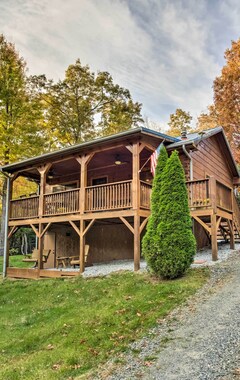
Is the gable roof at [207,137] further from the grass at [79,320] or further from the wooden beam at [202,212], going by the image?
the grass at [79,320]

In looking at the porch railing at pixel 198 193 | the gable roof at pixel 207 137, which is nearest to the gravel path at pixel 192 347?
the porch railing at pixel 198 193

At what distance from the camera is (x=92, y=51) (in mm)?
21562

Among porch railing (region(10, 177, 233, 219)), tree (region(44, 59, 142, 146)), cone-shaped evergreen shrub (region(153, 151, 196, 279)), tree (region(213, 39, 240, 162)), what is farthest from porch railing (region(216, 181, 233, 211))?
tree (region(44, 59, 142, 146))

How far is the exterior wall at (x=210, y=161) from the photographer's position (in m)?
14.5

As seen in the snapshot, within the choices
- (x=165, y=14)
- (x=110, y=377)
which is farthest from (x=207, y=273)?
(x=165, y=14)

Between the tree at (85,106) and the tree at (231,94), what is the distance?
719 centimetres

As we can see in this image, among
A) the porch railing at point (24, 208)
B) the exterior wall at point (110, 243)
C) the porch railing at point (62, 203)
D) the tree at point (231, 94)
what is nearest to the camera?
the porch railing at point (62, 203)

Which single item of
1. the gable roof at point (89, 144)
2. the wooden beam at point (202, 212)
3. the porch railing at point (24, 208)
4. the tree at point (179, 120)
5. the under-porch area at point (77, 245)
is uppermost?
the tree at point (179, 120)

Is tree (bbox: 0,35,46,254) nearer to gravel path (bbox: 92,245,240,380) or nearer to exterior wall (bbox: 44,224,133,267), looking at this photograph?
exterior wall (bbox: 44,224,133,267)

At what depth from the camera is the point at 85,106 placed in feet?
86.8

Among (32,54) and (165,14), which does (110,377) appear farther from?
(32,54)

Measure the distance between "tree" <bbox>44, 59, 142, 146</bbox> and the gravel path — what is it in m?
21.3

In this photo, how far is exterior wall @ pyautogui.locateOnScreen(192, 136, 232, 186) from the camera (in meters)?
14.5

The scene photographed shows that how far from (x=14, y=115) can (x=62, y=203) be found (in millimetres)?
9077
